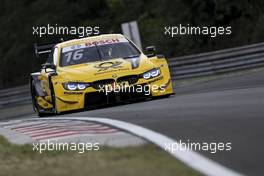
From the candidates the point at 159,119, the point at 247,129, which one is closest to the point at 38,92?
the point at 159,119

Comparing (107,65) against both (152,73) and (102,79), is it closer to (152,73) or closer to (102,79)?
(102,79)

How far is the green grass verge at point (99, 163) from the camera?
23.4 ft

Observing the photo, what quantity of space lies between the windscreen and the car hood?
19.1 inches

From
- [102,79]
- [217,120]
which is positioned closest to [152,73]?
[102,79]

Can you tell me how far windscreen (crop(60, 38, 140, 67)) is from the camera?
16094 mm

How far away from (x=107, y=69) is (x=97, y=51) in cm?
135

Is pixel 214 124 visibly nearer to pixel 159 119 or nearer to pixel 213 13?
pixel 159 119

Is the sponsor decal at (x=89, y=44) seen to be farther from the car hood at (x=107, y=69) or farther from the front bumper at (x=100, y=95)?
the front bumper at (x=100, y=95)

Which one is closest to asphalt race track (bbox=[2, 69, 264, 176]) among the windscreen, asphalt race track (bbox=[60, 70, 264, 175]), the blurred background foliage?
asphalt race track (bbox=[60, 70, 264, 175])

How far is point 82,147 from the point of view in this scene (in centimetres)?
886

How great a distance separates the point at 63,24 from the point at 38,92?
3444 centimetres

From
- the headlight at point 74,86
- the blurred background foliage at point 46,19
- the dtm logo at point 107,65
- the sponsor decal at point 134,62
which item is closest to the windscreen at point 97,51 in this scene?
the sponsor decal at point 134,62

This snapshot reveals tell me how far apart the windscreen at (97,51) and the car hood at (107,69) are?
0.48m

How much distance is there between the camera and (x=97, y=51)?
53.6 feet
